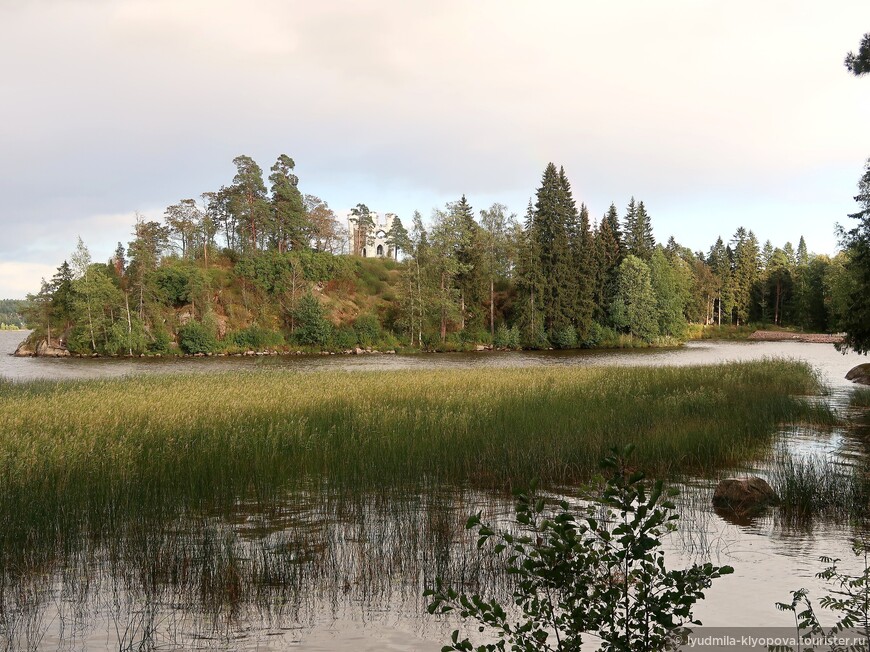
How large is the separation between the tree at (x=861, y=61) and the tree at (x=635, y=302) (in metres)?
61.0

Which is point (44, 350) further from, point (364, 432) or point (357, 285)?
point (364, 432)

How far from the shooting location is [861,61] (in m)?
19.9

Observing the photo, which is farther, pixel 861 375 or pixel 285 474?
pixel 861 375

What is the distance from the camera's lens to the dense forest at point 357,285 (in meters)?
68.0

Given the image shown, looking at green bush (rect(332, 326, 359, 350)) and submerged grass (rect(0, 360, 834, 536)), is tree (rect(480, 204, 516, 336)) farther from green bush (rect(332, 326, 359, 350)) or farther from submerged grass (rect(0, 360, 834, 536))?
submerged grass (rect(0, 360, 834, 536))

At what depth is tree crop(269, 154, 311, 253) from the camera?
274ft

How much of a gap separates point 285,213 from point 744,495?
79590mm

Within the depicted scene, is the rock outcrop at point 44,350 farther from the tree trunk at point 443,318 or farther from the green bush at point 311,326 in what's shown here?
the tree trunk at point 443,318

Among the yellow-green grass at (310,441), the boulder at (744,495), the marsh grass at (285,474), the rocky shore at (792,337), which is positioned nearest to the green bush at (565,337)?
the rocky shore at (792,337)

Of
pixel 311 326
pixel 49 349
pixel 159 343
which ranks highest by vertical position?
pixel 311 326

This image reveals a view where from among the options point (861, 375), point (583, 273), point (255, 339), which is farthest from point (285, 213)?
point (861, 375)

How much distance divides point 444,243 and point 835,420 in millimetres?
62531

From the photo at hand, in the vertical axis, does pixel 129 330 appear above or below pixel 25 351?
above

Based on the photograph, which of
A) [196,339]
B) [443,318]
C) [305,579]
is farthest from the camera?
[443,318]
